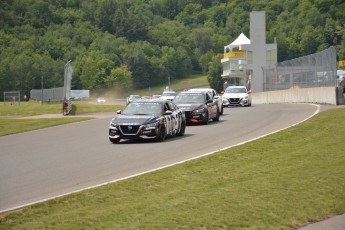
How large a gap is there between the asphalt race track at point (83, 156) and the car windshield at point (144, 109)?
0.97 meters

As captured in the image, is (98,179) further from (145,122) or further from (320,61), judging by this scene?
(320,61)

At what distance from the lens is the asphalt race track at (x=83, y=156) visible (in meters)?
14.3

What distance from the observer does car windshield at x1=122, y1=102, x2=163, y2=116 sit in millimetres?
24734

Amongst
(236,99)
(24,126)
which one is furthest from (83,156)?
(236,99)

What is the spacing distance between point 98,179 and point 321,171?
4.18 m

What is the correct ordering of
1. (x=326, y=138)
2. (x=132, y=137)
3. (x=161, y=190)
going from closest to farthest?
1. (x=161, y=190)
2. (x=326, y=138)
3. (x=132, y=137)

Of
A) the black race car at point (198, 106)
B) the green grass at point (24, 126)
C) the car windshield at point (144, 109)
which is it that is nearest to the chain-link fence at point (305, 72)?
the black race car at point (198, 106)

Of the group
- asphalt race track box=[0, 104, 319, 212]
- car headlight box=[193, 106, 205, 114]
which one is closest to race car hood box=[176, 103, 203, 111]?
car headlight box=[193, 106, 205, 114]

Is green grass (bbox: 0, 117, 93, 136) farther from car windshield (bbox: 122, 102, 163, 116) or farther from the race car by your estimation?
the race car

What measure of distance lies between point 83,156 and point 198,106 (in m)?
11.8

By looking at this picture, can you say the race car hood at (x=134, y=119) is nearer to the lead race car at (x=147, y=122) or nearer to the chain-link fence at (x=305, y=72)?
the lead race car at (x=147, y=122)

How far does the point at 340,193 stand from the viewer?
11859mm

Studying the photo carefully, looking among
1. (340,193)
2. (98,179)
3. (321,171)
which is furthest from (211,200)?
(98,179)

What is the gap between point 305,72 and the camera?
4950 centimetres
